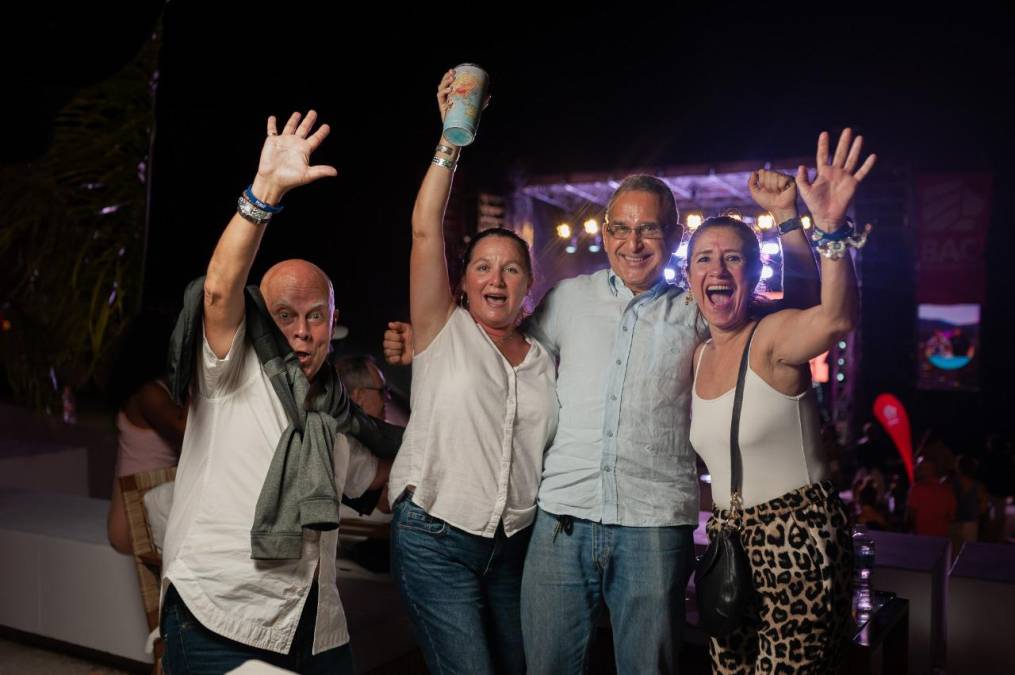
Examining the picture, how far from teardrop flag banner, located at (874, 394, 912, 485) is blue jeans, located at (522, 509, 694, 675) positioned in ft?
29.8

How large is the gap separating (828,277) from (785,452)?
388 mm

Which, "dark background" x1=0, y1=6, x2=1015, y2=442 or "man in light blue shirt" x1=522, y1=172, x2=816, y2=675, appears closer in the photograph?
"man in light blue shirt" x1=522, y1=172, x2=816, y2=675

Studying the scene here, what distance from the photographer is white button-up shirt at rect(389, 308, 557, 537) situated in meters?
2.14

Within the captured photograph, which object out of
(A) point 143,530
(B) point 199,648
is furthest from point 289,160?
(A) point 143,530

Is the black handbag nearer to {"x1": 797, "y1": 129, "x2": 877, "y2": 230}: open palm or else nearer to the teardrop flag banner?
{"x1": 797, "y1": 129, "x2": 877, "y2": 230}: open palm

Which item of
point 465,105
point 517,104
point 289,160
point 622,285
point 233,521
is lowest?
point 233,521

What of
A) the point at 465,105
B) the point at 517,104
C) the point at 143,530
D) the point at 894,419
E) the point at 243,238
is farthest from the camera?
the point at 517,104

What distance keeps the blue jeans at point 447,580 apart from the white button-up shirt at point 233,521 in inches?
9.0

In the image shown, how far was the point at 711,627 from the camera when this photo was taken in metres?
2.01

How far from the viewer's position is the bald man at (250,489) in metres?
1.84

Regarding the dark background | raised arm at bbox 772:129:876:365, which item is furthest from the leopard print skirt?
the dark background

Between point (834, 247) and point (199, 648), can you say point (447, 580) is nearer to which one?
point (199, 648)

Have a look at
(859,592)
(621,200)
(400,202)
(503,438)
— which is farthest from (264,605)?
(400,202)

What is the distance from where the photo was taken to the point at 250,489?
6.29 feet
